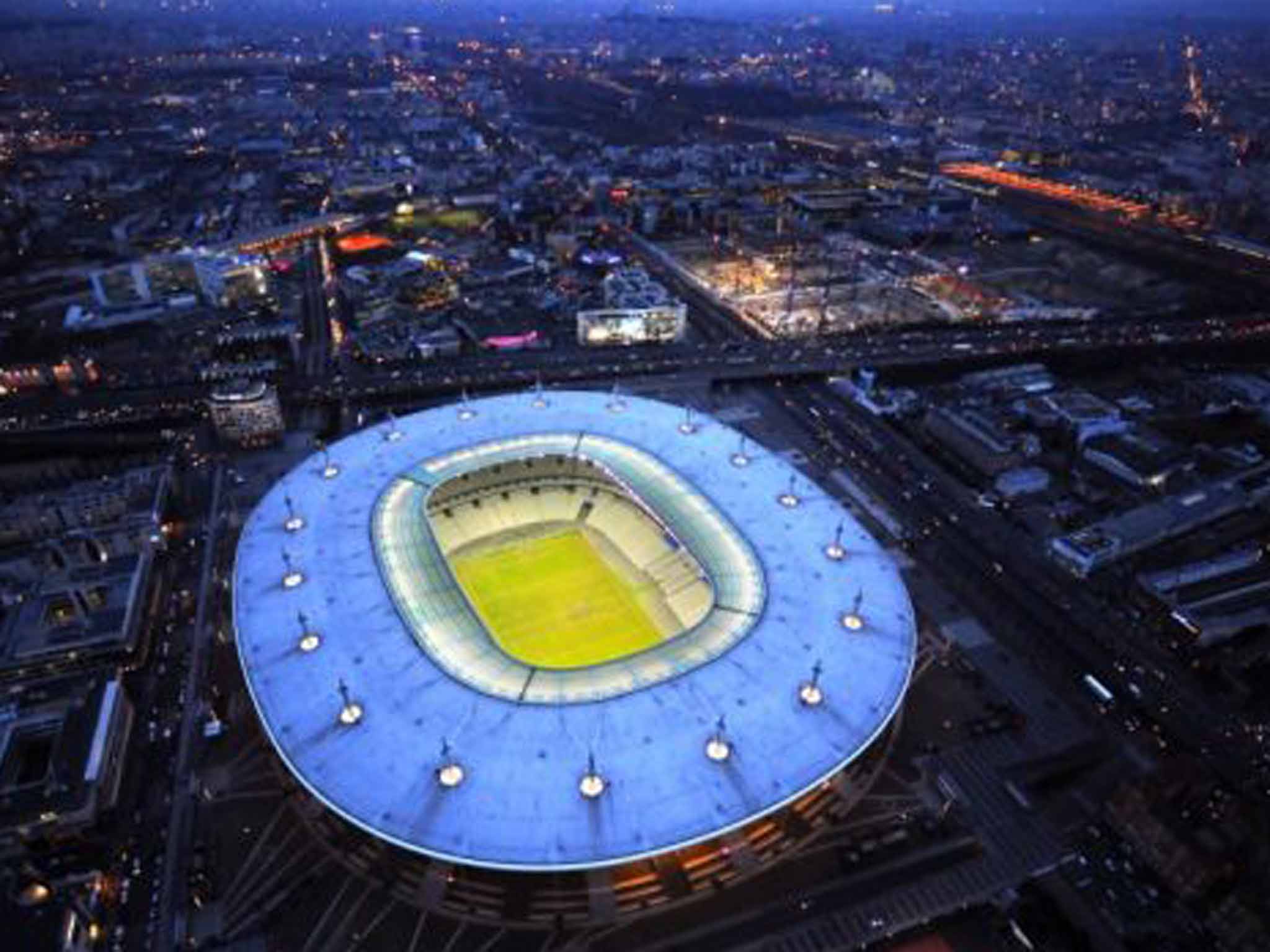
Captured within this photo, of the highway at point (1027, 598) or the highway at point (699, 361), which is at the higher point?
the highway at point (699, 361)

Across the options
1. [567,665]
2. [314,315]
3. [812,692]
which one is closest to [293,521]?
[567,665]

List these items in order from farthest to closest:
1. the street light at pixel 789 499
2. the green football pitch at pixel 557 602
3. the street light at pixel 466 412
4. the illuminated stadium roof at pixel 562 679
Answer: the street light at pixel 466 412, the street light at pixel 789 499, the green football pitch at pixel 557 602, the illuminated stadium roof at pixel 562 679

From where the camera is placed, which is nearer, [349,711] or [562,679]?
[349,711]

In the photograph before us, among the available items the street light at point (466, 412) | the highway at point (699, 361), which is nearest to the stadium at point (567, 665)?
the street light at point (466, 412)

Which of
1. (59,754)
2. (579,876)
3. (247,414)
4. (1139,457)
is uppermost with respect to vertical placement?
(247,414)

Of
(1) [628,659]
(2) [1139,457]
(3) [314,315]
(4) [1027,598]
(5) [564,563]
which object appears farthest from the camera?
(3) [314,315]

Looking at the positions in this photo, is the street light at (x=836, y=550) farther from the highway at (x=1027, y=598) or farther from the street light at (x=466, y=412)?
the street light at (x=466, y=412)

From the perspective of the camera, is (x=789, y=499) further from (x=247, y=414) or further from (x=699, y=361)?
(x=247, y=414)
